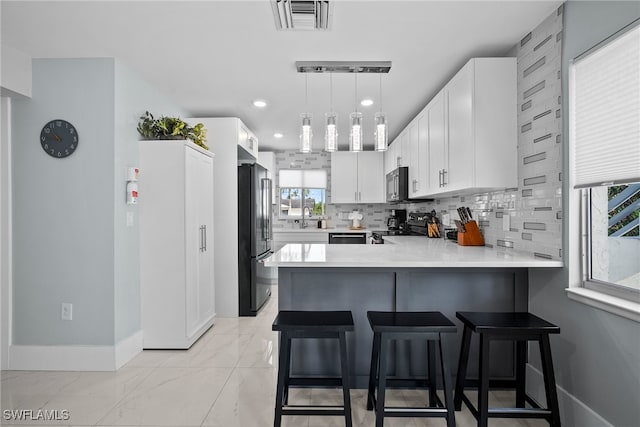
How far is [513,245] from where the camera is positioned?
254 cm

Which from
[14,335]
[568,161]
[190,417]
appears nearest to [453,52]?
[568,161]

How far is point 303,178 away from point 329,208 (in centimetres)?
73

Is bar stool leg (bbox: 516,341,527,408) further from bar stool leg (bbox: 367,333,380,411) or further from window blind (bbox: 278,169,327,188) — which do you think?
window blind (bbox: 278,169,327,188)

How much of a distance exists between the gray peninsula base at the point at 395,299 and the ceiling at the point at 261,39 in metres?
1.59

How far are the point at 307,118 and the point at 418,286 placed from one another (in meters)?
1.39

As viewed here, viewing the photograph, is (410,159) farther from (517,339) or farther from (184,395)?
(184,395)

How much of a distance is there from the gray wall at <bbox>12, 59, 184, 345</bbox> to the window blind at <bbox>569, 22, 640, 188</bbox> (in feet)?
10.5

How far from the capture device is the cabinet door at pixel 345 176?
20.0 ft

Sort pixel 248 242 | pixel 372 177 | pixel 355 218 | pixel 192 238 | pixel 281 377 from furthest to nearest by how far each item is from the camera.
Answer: pixel 355 218, pixel 372 177, pixel 248 242, pixel 192 238, pixel 281 377

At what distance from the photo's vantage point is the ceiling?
6.89 feet

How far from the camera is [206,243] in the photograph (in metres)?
3.71

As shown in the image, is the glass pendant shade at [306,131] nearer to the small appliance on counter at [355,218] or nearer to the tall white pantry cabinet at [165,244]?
the tall white pantry cabinet at [165,244]

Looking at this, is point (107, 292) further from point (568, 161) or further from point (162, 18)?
point (568, 161)

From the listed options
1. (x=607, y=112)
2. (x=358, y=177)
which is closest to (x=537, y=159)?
(x=607, y=112)
